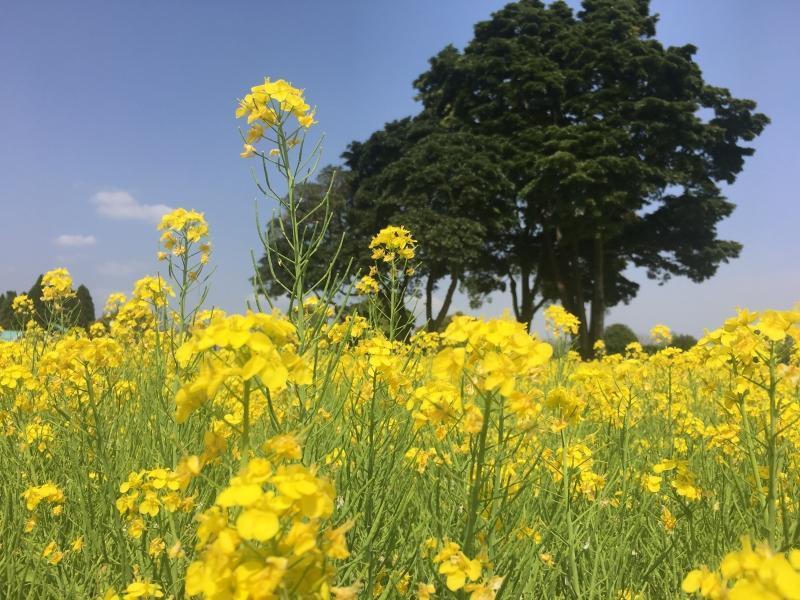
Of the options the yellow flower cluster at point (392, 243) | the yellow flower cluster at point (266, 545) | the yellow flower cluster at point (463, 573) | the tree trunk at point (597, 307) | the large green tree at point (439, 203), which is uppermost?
the large green tree at point (439, 203)

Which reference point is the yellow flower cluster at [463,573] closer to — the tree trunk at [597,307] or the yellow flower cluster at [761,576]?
the yellow flower cluster at [761,576]

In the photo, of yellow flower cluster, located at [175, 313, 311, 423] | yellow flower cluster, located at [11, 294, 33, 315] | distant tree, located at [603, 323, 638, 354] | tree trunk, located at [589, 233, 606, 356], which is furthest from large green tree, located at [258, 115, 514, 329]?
yellow flower cluster, located at [175, 313, 311, 423]

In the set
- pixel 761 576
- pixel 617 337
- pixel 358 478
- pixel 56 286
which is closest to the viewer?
pixel 761 576

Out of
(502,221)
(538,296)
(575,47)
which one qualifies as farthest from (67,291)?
(538,296)

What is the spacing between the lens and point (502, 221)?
63.9ft

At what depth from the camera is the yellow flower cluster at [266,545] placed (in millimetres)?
684

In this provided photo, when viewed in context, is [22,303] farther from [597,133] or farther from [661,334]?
[597,133]

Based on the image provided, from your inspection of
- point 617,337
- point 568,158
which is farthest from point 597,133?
point 617,337

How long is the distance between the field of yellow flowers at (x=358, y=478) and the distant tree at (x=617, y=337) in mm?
21025

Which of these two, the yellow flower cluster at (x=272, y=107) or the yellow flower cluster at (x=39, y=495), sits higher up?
the yellow flower cluster at (x=272, y=107)

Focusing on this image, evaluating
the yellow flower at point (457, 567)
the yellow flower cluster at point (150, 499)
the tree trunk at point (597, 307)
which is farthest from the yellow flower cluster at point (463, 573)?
the tree trunk at point (597, 307)

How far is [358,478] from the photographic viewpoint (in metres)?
2.03

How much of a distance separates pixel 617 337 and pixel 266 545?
24901 millimetres

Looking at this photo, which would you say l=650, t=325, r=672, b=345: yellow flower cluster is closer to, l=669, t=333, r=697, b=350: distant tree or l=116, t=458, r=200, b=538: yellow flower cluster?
l=116, t=458, r=200, b=538: yellow flower cluster
